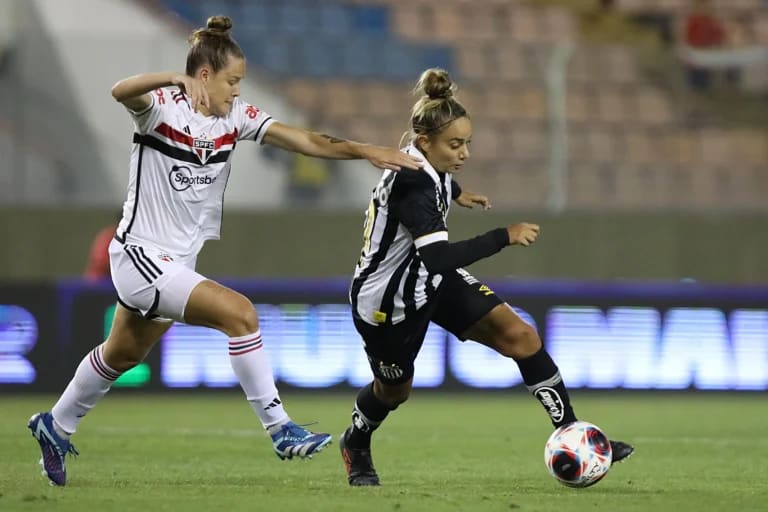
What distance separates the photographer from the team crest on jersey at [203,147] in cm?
609

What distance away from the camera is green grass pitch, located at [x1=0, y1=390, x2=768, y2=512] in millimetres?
5742

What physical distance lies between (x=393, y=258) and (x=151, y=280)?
1091 millimetres

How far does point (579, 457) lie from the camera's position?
6.11m

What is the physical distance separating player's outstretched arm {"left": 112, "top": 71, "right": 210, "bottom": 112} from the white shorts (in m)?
0.67

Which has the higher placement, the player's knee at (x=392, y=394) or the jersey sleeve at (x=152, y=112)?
the jersey sleeve at (x=152, y=112)

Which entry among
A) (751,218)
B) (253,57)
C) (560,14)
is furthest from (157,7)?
(751,218)

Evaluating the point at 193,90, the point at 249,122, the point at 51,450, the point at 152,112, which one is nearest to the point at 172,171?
the point at 152,112

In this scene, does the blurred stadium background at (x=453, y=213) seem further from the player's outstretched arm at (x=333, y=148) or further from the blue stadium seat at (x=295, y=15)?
the player's outstretched arm at (x=333, y=148)

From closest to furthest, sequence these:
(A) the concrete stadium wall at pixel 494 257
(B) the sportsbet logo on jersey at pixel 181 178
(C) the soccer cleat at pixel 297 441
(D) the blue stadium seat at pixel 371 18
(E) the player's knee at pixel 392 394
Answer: (C) the soccer cleat at pixel 297 441 → (B) the sportsbet logo on jersey at pixel 181 178 → (E) the player's knee at pixel 392 394 → (A) the concrete stadium wall at pixel 494 257 → (D) the blue stadium seat at pixel 371 18

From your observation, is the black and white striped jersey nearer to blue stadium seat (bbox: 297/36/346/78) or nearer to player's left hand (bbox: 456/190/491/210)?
player's left hand (bbox: 456/190/491/210)

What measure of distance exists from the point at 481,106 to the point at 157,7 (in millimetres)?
3522

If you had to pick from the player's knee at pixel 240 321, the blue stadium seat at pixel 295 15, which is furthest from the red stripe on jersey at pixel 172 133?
the blue stadium seat at pixel 295 15

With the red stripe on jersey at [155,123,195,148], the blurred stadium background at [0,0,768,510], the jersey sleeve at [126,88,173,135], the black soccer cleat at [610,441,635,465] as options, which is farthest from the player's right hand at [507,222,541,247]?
the blurred stadium background at [0,0,768,510]

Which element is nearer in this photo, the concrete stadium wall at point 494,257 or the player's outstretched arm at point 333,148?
the player's outstretched arm at point 333,148
